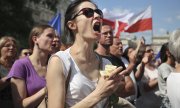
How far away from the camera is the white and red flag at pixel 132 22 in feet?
28.4

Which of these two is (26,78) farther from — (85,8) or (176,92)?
(176,92)

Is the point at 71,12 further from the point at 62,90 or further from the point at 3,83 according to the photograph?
the point at 3,83

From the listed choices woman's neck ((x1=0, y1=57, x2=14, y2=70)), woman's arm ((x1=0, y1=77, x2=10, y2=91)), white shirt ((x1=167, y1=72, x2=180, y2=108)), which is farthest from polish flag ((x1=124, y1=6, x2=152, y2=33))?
white shirt ((x1=167, y1=72, x2=180, y2=108))

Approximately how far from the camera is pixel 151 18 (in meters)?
8.56

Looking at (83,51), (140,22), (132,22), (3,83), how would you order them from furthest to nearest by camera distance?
(132,22) → (140,22) → (3,83) → (83,51)

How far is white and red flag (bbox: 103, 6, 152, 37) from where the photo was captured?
28.4 feet

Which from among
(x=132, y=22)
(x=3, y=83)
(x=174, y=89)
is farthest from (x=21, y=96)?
(x=132, y=22)

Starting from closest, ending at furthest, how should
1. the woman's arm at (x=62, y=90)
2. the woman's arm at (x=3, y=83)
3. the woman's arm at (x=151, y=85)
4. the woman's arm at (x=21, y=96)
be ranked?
the woman's arm at (x=62, y=90)
the woman's arm at (x=21, y=96)
the woman's arm at (x=3, y=83)
the woman's arm at (x=151, y=85)

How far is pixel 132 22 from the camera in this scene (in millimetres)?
9016

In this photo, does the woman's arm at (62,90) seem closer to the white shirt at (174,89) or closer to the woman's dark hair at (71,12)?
the woman's dark hair at (71,12)

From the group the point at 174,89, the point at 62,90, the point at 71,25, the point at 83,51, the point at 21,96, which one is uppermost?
the point at 71,25

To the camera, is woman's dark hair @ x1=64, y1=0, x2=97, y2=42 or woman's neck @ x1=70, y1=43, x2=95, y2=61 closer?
woman's neck @ x1=70, y1=43, x2=95, y2=61

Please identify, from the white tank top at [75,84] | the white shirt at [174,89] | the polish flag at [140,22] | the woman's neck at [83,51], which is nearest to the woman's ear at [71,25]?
the woman's neck at [83,51]

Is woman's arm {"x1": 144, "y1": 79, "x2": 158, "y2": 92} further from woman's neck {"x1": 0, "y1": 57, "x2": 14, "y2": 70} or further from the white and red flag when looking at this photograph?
the white and red flag
